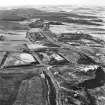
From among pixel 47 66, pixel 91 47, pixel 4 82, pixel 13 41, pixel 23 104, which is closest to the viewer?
pixel 23 104

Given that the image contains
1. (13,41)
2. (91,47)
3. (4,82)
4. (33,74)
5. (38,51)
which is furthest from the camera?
(13,41)

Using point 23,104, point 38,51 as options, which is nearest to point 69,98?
point 23,104

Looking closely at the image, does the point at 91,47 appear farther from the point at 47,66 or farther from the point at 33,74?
the point at 33,74

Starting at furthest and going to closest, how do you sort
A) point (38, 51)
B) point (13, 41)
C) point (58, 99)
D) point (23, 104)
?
1. point (13, 41)
2. point (38, 51)
3. point (58, 99)
4. point (23, 104)

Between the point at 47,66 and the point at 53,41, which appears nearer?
the point at 47,66

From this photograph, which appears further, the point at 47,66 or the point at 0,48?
the point at 0,48

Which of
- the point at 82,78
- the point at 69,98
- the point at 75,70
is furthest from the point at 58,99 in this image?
the point at 75,70

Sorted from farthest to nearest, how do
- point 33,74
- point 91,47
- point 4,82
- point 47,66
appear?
point 91,47 < point 47,66 < point 33,74 < point 4,82

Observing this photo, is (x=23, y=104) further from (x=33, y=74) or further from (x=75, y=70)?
(x=75, y=70)
